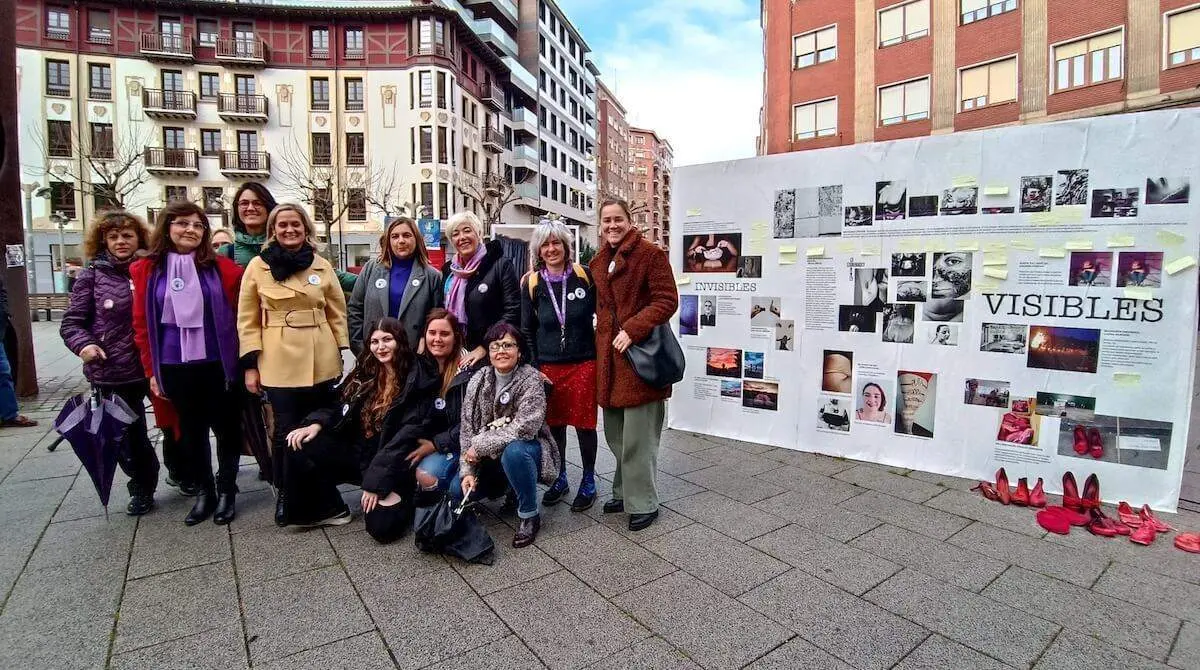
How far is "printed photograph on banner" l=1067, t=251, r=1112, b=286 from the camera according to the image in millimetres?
4004

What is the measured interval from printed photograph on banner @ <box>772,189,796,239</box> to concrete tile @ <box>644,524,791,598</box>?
2704mm

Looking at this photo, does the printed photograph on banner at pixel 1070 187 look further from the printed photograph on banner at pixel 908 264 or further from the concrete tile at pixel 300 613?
the concrete tile at pixel 300 613

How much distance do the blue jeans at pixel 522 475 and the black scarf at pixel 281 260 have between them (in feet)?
5.25

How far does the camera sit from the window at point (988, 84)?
2125 centimetres

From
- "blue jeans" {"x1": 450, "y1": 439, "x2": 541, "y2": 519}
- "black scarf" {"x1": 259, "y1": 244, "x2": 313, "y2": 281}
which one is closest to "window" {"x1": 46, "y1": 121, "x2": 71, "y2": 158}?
"black scarf" {"x1": 259, "y1": 244, "x2": 313, "y2": 281}

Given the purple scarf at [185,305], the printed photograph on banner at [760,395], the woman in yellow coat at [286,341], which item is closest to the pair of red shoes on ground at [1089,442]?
the printed photograph on banner at [760,395]

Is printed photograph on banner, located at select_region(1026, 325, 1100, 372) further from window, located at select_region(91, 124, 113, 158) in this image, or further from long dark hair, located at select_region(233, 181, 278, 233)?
window, located at select_region(91, 124, 113, 158)

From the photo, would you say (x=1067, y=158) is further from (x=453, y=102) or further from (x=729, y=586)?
(x=453, y=102)

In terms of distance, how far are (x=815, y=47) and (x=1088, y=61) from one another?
9.70 m

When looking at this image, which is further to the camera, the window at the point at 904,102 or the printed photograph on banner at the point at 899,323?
the window at the point at 904,102

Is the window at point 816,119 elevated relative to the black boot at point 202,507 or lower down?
elevated

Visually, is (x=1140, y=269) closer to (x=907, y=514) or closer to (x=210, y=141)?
(x=907, y=514)

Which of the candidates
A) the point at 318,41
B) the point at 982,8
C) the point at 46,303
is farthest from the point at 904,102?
the point at 318,41

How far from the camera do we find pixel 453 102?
4103cm
